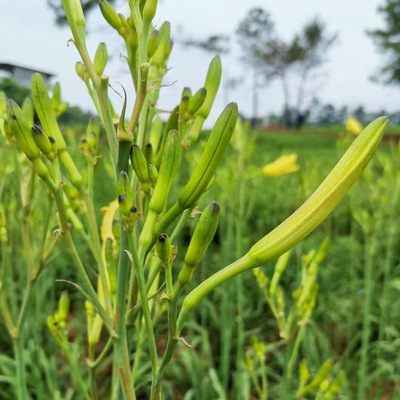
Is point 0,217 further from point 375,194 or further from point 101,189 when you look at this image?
point 101,189

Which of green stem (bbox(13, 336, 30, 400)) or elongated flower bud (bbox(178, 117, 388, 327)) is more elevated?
elongated flower bud (bbox(178, 117, 388, 327))

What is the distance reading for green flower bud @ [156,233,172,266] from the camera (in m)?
0.45

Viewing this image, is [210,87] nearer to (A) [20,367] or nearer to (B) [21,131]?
(B) [21,131]

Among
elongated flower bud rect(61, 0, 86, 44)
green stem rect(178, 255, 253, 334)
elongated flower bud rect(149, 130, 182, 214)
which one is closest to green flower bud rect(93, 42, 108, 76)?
elongated flower bud rect(61, 0, 86, 44)

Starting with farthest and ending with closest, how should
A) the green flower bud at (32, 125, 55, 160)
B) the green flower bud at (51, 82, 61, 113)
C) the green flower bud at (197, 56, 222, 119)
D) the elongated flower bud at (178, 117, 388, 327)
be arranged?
the green flower bud at (51, 82, 61, 113) → the green flower bud at (197, 56, 222, 119) → the green flower bud at (32, 125, 55, 160) → the elongated flower bud at (178, 117, 388, 327)

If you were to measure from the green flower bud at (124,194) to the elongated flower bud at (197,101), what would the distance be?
0.45ft

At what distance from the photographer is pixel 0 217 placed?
2.81ft

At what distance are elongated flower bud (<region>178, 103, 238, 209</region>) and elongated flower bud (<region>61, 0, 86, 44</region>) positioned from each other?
18 centimetres

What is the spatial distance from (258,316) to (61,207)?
245 cm

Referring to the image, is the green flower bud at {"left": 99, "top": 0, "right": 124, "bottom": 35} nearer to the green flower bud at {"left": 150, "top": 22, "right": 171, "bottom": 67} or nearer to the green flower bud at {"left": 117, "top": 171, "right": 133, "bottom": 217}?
the green flower bud at {"left": 150, "top": 22, "right": 171, "bottom": 67}

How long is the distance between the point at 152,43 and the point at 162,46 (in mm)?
23

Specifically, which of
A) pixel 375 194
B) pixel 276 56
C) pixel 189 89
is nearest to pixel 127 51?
pixel 189 89

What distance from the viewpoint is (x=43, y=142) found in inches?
19.9

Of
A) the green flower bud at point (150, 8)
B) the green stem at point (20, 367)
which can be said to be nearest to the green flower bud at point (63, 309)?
the green stem at point (20, 367)
